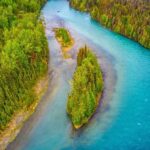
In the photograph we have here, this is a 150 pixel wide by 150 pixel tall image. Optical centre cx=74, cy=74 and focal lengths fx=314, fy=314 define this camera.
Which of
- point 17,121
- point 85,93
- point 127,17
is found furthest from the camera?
point 127,17

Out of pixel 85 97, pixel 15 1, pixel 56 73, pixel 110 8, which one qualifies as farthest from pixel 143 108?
pixel 15 1

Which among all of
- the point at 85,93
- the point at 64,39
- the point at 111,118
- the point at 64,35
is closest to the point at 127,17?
the point at 64,35

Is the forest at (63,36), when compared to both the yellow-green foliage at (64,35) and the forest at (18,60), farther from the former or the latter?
the forest at (18,60)

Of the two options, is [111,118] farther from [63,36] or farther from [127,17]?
[127,17]

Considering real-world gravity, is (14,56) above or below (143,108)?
above

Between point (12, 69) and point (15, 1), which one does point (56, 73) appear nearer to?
point (12, 69)

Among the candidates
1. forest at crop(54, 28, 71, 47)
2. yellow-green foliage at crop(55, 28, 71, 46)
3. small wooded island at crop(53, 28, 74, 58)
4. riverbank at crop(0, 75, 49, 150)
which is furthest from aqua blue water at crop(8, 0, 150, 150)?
yellow-green foliage at crop(55, 28, 71, 46)
